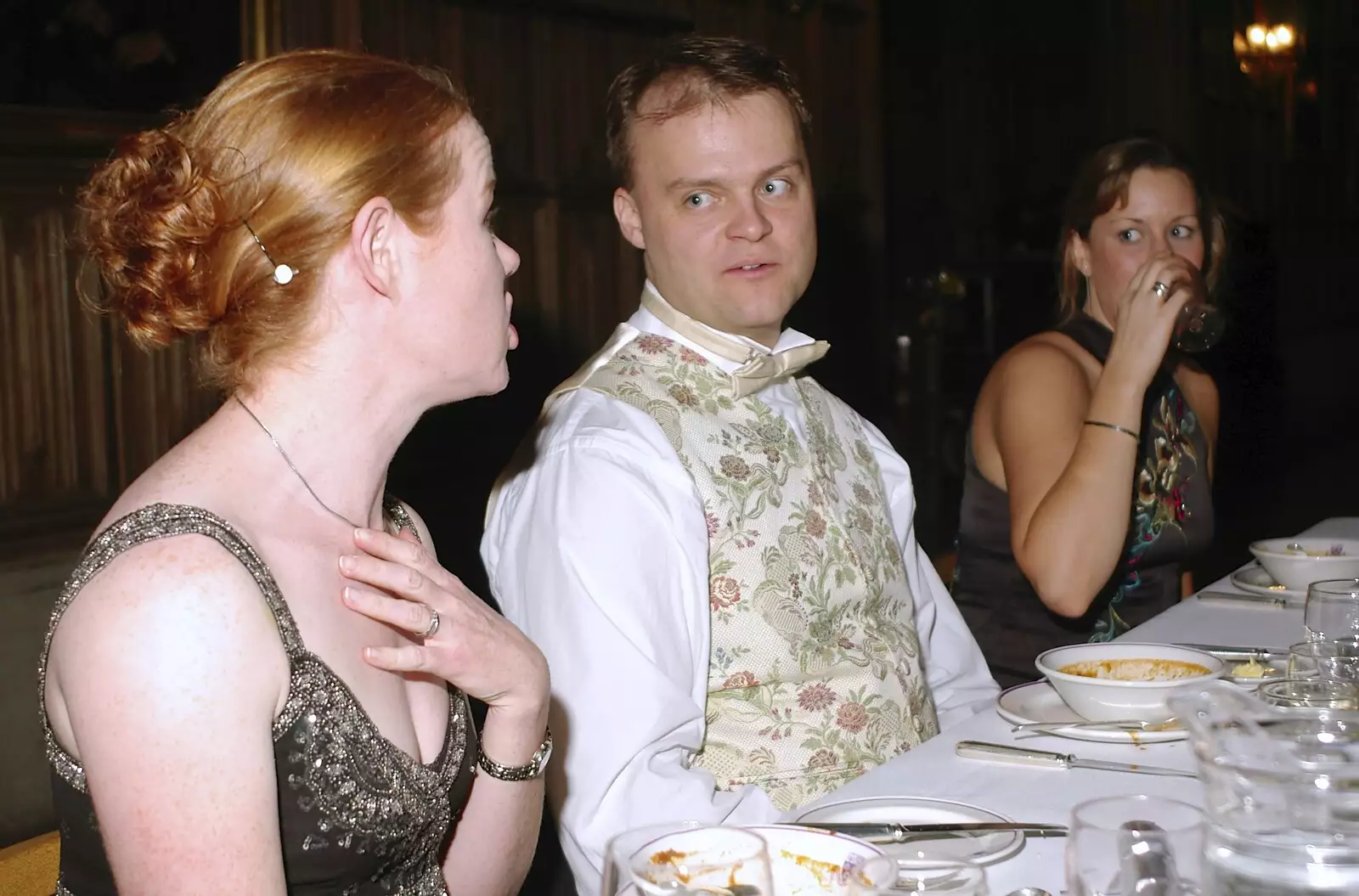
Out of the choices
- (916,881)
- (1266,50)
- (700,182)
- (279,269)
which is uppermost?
(1266,50)

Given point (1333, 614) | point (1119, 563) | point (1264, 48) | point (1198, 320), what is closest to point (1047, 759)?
point (1333, 614)

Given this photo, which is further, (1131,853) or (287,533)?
(287,533)

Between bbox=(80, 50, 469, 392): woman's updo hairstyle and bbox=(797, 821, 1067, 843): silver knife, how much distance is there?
0.73 metres

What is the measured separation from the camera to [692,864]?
87 centimetres

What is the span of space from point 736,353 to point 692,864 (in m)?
1.42

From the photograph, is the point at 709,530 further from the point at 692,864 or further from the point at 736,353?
the point at 692,864

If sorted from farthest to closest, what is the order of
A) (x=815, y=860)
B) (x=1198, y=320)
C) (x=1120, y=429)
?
(x=1198, y=320) → (x=1120, y=429) → (x=815, y=860)

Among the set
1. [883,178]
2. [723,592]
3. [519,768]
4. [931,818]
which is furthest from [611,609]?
[883,178]

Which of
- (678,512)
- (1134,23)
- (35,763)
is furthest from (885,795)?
(1134,23)

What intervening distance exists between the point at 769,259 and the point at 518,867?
1.03 m

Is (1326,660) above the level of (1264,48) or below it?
below

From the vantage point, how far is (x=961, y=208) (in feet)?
38.7

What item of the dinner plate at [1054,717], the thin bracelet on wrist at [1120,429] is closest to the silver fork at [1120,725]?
the dinner plate at [1054,717]

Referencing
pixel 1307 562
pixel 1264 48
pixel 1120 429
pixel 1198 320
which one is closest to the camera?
pixel 1307 562
